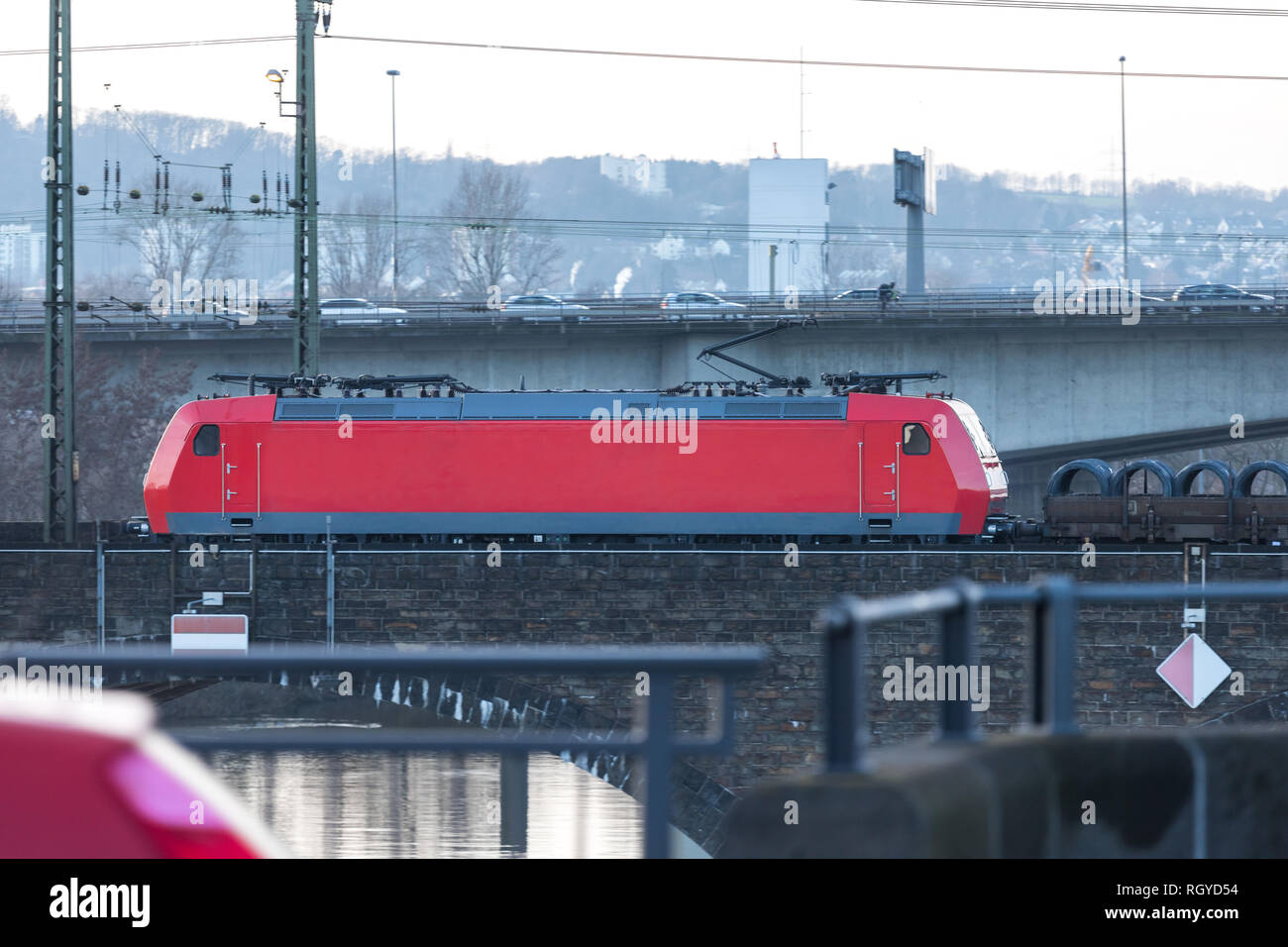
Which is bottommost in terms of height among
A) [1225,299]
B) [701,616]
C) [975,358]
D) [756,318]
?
[701,616]

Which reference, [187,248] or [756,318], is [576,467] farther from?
[187,248]

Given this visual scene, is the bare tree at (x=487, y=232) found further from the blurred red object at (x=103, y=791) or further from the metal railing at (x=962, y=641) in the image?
the blurred red object at (x=103, y=791)

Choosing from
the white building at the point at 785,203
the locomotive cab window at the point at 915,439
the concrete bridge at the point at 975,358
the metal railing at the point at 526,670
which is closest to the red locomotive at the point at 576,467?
the locomotive cab window at the point at 915,439

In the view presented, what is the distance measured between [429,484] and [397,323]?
1694 cm

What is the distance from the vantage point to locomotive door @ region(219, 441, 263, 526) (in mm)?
28406

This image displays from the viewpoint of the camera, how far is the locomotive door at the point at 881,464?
89.2ft

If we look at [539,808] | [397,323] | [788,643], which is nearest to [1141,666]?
[788,643]

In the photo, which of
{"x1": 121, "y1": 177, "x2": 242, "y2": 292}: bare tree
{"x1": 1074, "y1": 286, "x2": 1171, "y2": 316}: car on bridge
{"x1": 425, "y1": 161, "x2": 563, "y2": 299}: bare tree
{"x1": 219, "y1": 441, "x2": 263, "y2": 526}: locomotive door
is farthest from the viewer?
{"x1": 121, "y1": 177, "x2": 242, "y2": 292}: bare tree

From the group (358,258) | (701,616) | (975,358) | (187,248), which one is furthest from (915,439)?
(358,258)

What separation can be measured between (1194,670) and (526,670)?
19.7m

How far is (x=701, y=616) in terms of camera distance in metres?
24.4

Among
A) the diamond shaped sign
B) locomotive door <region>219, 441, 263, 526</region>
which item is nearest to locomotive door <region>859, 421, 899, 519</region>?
the diamond shaped sign

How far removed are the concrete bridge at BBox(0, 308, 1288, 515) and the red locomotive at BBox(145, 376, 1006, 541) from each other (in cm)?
1345

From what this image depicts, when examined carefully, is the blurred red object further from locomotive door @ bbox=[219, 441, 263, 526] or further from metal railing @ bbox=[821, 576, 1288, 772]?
locomotive door @ bbox=[219, 441, 263, 526]
